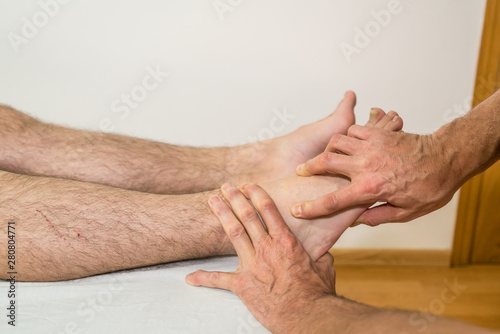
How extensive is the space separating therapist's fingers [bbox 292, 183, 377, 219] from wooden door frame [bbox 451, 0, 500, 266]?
1052mm

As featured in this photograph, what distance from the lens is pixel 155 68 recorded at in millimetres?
1694

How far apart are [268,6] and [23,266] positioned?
47.3 inches

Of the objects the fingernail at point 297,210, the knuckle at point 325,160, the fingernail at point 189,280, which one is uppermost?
the knuckle at point 325,160

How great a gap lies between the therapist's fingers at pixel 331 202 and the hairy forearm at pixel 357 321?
0.20 metres

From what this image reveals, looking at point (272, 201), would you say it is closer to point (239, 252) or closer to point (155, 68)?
point (239, 252)

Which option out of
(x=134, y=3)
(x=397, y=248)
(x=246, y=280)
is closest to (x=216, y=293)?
(x=246, y=280)

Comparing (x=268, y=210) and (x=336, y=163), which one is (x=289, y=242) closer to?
(x=268, y=210)

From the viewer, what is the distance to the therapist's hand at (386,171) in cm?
96

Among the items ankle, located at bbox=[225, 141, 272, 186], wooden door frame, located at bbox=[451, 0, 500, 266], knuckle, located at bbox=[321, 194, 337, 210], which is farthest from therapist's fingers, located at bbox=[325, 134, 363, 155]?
wooden door frame, located at bbox=[451, 0, 500, 266]

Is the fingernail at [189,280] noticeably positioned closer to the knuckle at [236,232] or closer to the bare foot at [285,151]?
the knuckle at [236,232]

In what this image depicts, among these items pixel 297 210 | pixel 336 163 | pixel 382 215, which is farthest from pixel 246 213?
pixel 382 215

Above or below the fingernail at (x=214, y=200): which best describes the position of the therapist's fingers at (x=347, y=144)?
below

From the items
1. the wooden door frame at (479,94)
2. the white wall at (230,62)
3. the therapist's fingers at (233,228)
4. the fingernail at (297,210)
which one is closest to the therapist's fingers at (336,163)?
the fingernail at (297,210)

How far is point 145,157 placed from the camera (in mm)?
1129
